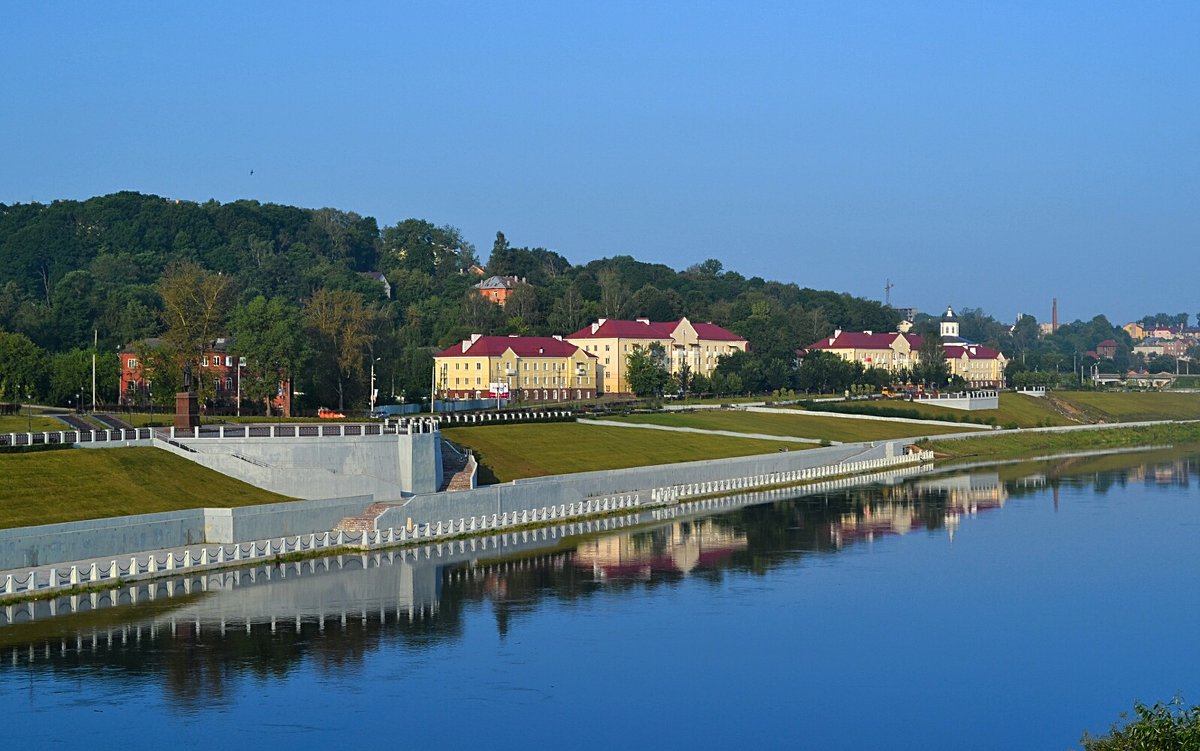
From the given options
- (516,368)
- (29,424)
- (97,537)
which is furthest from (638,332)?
(97,537)

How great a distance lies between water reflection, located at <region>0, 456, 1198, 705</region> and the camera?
127 feet

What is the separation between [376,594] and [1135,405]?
14252 centimetres

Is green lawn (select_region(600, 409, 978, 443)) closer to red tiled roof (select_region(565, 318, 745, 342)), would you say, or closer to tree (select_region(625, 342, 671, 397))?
tree (select_region(625, 342, 671, 397))

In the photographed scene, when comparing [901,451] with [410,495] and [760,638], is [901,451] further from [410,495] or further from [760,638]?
[760,638]

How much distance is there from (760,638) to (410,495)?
2531cm

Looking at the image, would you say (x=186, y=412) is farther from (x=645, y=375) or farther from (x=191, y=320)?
(x=645, y=375)

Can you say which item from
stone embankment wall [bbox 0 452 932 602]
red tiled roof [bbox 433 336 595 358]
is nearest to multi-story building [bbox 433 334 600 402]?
red tiled roof [bbox 433 336 595 358]

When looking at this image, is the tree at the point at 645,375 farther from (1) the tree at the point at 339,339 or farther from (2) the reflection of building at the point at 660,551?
(2) the reflection of building at the point at 660,551

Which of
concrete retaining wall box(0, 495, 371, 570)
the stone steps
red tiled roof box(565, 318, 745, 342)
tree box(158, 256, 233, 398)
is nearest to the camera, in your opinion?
concrete retaining wall box(0, 495, 371, 570)

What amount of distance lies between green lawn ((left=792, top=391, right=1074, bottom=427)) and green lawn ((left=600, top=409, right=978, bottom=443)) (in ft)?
21.8

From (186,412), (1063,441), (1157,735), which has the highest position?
(186,412)

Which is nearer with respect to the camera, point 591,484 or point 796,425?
point 591,484

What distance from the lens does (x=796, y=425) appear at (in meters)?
117

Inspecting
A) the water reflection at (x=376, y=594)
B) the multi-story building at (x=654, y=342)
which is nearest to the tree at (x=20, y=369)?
the water reflection at (x=376, y=594)
